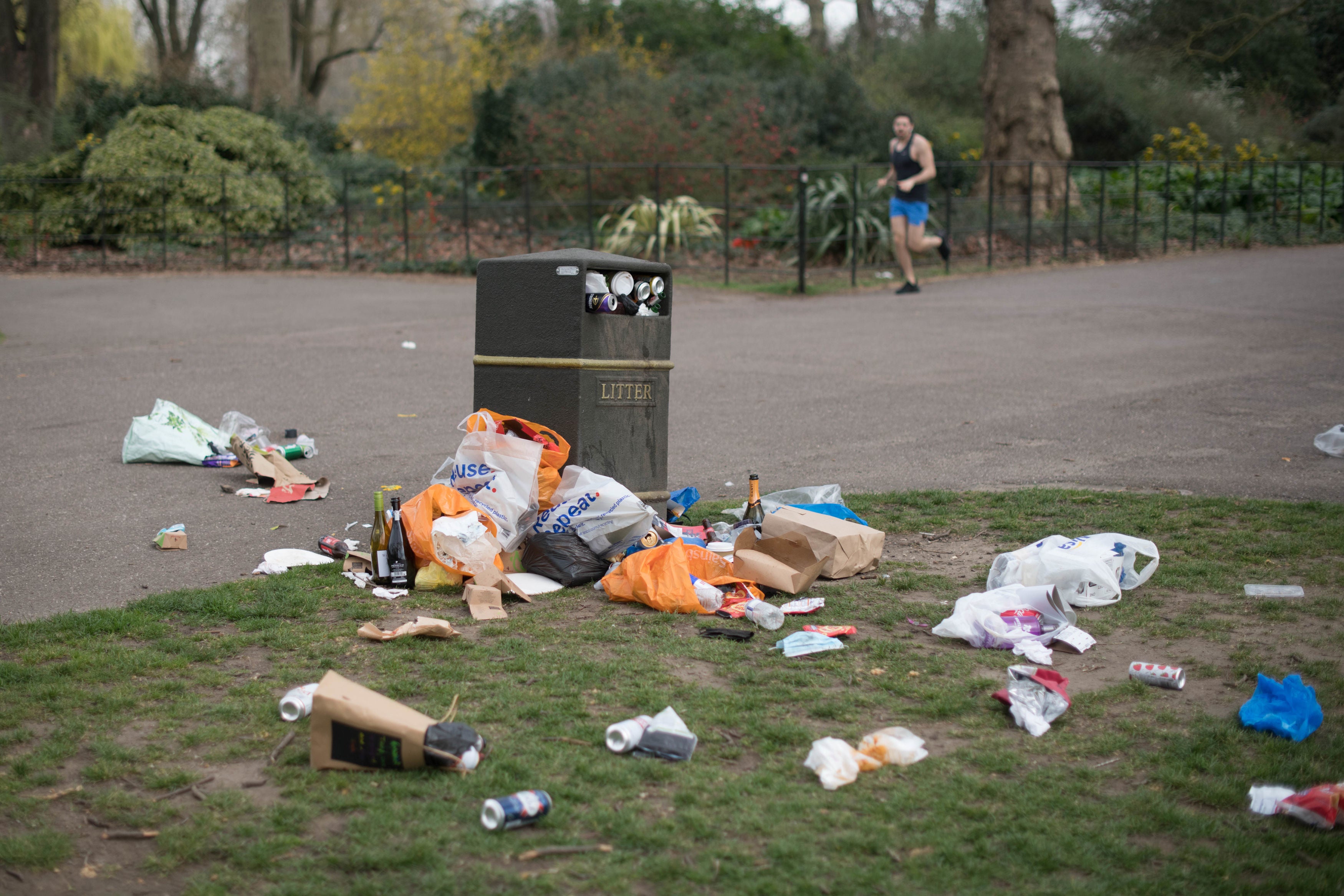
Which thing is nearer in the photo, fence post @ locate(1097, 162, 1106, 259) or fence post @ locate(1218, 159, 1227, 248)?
fence post @ locate(1097, 162, 1106, 259)

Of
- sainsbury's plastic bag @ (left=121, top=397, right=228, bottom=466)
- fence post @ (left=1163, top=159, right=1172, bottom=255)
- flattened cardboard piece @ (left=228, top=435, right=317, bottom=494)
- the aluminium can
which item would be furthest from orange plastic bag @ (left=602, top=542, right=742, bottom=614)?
fence post @ (left=1163, top=159, right=1172, bottom=255)

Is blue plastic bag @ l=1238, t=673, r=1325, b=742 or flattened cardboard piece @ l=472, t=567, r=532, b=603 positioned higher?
flattened cardboard piece @ l=472, t=567, r=532, b=603

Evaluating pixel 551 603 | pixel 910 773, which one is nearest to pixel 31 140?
pixel 551 603

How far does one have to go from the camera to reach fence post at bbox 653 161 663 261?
15576 mm

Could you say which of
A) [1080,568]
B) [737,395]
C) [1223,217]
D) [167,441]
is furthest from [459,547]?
[1223,217]

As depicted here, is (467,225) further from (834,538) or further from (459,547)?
(834,538)

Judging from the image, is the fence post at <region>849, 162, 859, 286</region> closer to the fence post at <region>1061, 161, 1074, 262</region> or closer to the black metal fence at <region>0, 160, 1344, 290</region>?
the black metal fence at <region>0, 160, 1344, 290</region>

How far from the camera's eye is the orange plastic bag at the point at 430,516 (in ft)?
15.0

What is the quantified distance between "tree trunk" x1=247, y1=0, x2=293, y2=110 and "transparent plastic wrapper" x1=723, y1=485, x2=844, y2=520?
22582 mm

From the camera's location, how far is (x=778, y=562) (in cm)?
458

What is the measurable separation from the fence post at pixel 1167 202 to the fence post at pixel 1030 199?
6.63 ft

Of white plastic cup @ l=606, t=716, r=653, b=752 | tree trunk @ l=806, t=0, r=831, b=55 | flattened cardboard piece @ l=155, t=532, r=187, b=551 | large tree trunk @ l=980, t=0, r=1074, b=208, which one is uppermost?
tree trunk @ l=806, t=0, r=831, b=55

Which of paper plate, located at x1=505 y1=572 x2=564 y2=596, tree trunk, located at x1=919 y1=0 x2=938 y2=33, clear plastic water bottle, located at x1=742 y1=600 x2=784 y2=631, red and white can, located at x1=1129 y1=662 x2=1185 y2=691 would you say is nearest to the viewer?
red and white can, located at x1=1129 y1=662 x2=1185 y2=691

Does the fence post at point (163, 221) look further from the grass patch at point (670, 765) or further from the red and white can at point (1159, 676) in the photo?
the red and white can at point (1159, 676)
